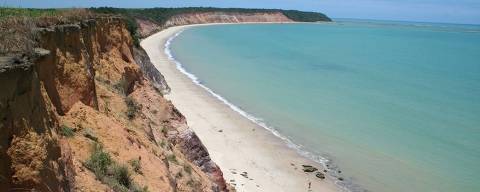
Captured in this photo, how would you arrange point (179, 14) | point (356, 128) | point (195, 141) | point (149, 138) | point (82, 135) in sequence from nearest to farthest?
point (82, 135)
point (149, 138)
point (195, 141)
point (356, 128)
point (179, 14)

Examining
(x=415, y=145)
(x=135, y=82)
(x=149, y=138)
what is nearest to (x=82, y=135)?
(x=149, y=138)

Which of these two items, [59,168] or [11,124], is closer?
[11,124]

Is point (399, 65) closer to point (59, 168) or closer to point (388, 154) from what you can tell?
point (388, 154)

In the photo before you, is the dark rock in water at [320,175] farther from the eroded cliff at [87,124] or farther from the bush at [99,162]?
the bush at [99,162]

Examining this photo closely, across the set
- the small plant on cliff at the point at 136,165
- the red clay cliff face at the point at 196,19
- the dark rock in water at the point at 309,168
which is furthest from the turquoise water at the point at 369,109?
the red clay cliff face at the point at 196,19

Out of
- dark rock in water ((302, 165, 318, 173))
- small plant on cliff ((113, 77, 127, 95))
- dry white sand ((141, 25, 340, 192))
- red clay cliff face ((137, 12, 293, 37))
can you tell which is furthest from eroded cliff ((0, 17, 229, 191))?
red clay cliff face ((137, 12, 293, 37))

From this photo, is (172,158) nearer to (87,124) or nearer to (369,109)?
(87,124)
